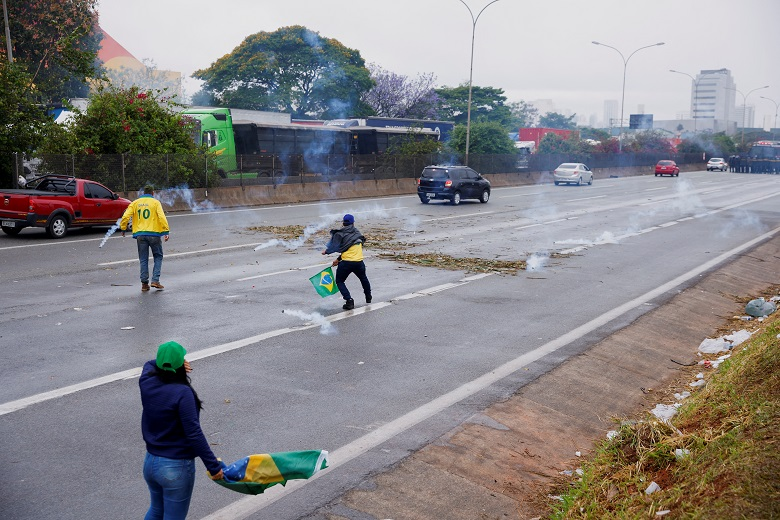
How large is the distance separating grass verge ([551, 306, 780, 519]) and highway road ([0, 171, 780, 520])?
1.77m

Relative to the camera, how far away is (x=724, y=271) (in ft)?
58.2

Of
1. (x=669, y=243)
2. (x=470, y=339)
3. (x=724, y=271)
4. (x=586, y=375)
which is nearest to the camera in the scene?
(x=586, y=375)

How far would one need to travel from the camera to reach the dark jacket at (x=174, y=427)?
4.66 metres

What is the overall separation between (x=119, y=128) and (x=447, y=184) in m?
13.4

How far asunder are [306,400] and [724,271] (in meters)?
12.8

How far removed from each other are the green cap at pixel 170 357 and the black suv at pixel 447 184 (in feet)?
96.8

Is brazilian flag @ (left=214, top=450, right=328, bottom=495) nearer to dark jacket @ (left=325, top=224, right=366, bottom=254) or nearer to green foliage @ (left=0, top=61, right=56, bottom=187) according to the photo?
dark jacket @ (left=325, top=224, right=366, bottom=254)

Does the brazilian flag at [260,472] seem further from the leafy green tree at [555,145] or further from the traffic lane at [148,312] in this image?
the leafy green tree at [555,145]

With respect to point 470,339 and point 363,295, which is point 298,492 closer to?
point 470,339

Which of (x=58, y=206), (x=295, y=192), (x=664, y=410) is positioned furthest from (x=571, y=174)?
(x=664, y=410)

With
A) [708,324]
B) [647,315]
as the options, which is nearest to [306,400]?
[647,315]

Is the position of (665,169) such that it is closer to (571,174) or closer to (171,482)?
(571,174)

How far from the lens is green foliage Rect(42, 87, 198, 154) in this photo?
28.3m

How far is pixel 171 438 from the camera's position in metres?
4.68
